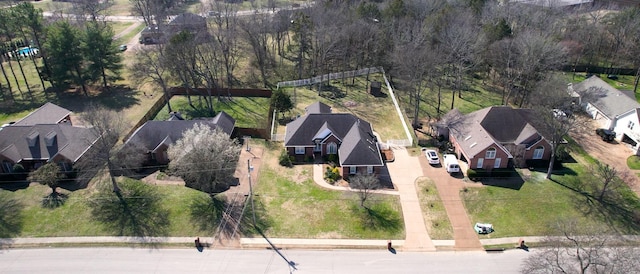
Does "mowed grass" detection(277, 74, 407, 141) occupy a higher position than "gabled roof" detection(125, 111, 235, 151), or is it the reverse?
"gabled roof" detection(125, 111, 235, 151)

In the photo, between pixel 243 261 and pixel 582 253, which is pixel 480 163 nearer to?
pixel 582 253

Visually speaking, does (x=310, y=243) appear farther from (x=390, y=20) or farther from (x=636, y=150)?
(x=390, y=20)

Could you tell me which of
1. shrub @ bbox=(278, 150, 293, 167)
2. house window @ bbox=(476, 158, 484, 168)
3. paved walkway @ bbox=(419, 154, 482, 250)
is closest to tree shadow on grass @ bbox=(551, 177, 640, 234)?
house window @ bbox=(476, 158, 484, 168)

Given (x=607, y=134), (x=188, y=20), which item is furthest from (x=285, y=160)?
(x=188, y=20)

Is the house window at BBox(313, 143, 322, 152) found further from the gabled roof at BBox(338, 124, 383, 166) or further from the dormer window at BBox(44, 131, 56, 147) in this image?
the dormer window at BBox(44, 131, 56, 147)

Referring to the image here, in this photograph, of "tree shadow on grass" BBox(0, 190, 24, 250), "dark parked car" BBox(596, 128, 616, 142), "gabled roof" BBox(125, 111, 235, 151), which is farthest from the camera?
"dark parked car" BBox(596, 128, 616, 142)

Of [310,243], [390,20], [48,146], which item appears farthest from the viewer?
[390,20]

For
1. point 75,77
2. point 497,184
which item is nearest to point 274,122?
point 497,184
